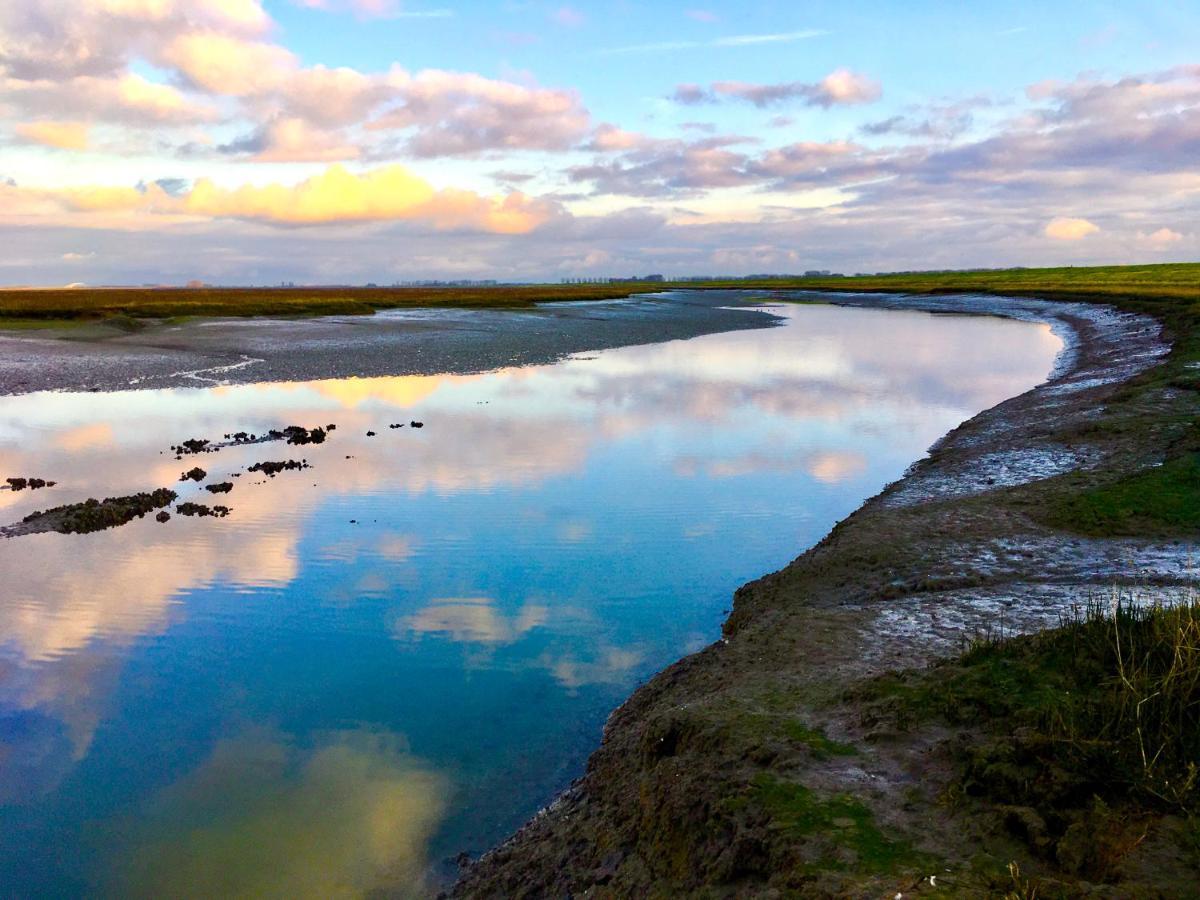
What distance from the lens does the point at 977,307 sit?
8912 centimetres

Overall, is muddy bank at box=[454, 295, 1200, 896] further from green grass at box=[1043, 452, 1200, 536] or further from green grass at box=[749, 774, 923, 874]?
green grass at box=[1043, 452, 1200, 536]

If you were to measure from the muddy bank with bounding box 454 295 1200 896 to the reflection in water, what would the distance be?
0.91m

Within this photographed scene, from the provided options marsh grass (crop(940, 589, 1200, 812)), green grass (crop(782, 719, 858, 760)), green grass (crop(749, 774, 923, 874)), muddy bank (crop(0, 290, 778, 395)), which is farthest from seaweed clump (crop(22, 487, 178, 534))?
muddy bank (crop(0, 290, 778, 395))

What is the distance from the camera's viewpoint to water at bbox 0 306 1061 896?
273 inches

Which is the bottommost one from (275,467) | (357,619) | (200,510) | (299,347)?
(357,619)

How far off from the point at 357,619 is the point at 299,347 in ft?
128

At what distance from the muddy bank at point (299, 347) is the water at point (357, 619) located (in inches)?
404

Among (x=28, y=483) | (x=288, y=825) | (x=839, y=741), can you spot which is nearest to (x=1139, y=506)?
(x=839, y=741)

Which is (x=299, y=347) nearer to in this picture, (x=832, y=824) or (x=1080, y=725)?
(x=832, y=824)

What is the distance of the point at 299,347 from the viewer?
46562 millimetres

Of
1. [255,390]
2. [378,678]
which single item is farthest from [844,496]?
[255,390]

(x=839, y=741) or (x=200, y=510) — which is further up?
(x=839, y=741)

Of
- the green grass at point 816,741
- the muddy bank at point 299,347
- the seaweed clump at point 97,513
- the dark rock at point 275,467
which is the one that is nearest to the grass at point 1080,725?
the green grass at point 816,741

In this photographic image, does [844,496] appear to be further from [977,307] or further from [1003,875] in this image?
[977,307]
